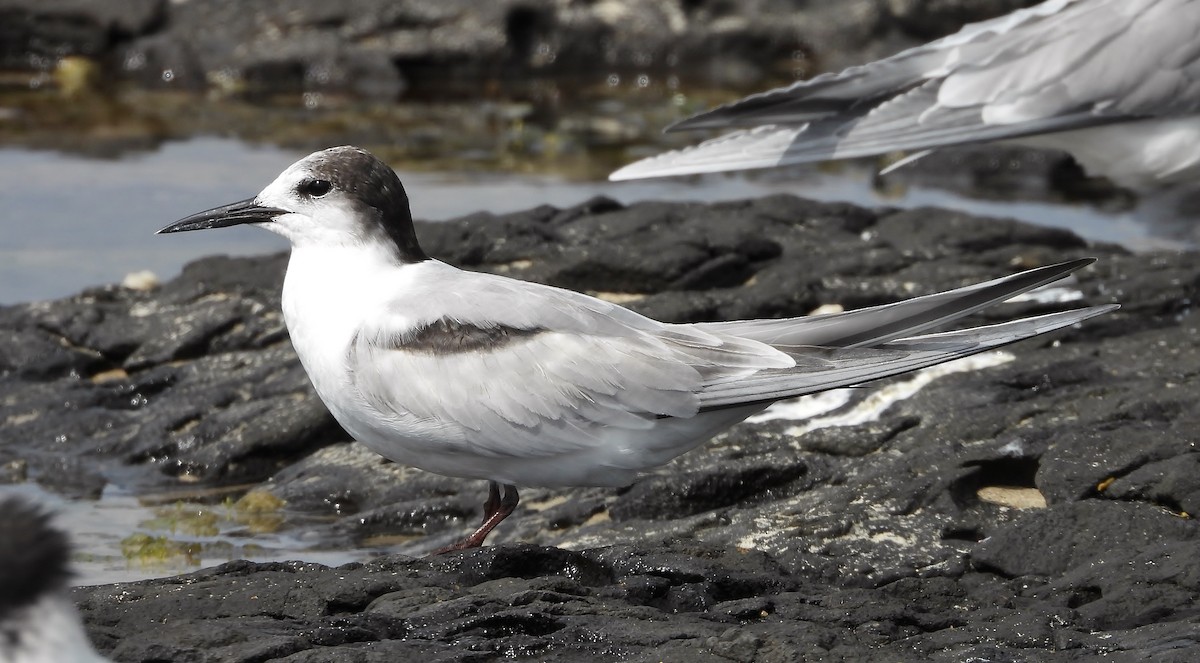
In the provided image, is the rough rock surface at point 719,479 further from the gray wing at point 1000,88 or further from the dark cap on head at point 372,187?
the dark cap on head at point 372,187

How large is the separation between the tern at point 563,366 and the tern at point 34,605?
1.59 metres

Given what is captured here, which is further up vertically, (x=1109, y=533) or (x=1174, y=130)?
(x=1174, y=130)

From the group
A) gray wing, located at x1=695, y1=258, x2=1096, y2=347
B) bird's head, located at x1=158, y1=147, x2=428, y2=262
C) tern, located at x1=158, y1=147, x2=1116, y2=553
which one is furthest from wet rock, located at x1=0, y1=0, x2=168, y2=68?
gray wing, located at x1=695, y1=258, x2=1096, y2=347

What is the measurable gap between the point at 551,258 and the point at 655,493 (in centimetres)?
165

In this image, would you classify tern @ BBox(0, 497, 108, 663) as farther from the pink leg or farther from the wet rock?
the wet rock

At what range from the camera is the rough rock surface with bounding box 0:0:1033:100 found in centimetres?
1317

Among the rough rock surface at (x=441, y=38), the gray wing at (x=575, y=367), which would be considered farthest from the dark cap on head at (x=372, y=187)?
the rough rock surface at (x=441, y=38)

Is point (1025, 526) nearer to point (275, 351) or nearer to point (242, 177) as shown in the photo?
point (275, 351)

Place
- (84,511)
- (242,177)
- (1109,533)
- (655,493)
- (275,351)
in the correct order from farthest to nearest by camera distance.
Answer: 1. (242,177)
2. (275,351)
3. (84,511)
4. (655,493)
5. (1109,533)

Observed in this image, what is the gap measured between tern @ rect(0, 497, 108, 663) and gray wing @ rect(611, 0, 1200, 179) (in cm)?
370

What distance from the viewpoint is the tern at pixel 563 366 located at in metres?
4.05

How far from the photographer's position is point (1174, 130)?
629cm

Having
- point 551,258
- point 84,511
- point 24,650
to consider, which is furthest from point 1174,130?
point 24,650

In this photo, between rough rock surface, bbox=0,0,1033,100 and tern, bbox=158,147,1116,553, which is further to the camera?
rough rock surface, bbox=0,0,1033,100
